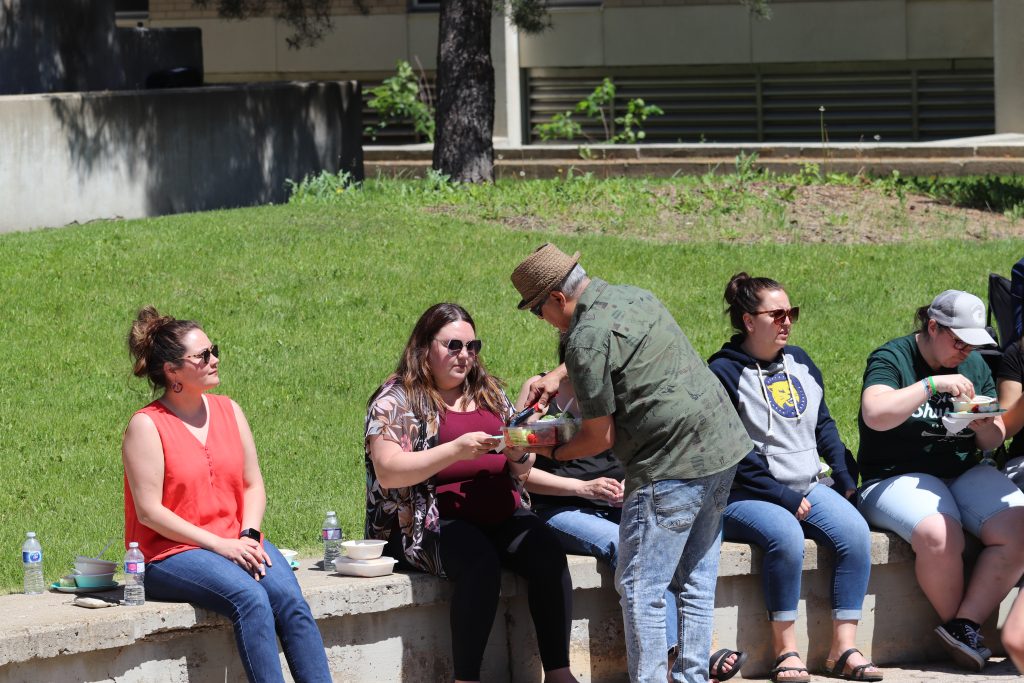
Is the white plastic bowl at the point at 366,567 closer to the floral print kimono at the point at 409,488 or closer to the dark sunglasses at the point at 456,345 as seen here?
the floral print kimono at the point at 409,488

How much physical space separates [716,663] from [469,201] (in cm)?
879

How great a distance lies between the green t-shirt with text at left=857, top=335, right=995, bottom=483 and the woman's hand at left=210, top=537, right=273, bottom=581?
7.84 ft

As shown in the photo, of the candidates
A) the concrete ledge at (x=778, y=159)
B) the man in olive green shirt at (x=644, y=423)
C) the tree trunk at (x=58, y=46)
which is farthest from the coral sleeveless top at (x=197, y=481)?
the concrete ledge at (x=778, y=159)

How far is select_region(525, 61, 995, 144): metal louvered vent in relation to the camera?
71.1ft

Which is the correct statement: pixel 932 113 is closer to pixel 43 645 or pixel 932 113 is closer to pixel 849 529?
pixel 849 529

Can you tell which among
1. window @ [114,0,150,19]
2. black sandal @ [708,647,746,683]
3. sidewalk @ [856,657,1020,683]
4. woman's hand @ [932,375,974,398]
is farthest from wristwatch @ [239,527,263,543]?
window @ [114,0,150,19]

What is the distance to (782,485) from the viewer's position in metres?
5.93

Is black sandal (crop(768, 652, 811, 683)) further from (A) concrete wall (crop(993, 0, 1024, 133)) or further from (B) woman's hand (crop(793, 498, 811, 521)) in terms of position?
(A) concrete wall (crop(993, 0, 1024, 133))

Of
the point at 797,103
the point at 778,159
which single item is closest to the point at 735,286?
the point at 778,159

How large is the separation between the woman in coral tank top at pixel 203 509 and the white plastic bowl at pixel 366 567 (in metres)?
0.25

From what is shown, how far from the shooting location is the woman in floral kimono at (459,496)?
5320 mm

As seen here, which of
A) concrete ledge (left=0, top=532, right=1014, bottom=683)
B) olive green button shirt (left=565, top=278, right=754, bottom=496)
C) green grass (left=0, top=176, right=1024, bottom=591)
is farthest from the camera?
green grass (left=0, top=176, right=1024, bottom=591)

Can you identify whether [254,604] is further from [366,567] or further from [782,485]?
[782,485]

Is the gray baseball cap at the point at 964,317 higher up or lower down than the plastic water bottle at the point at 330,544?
higher up
